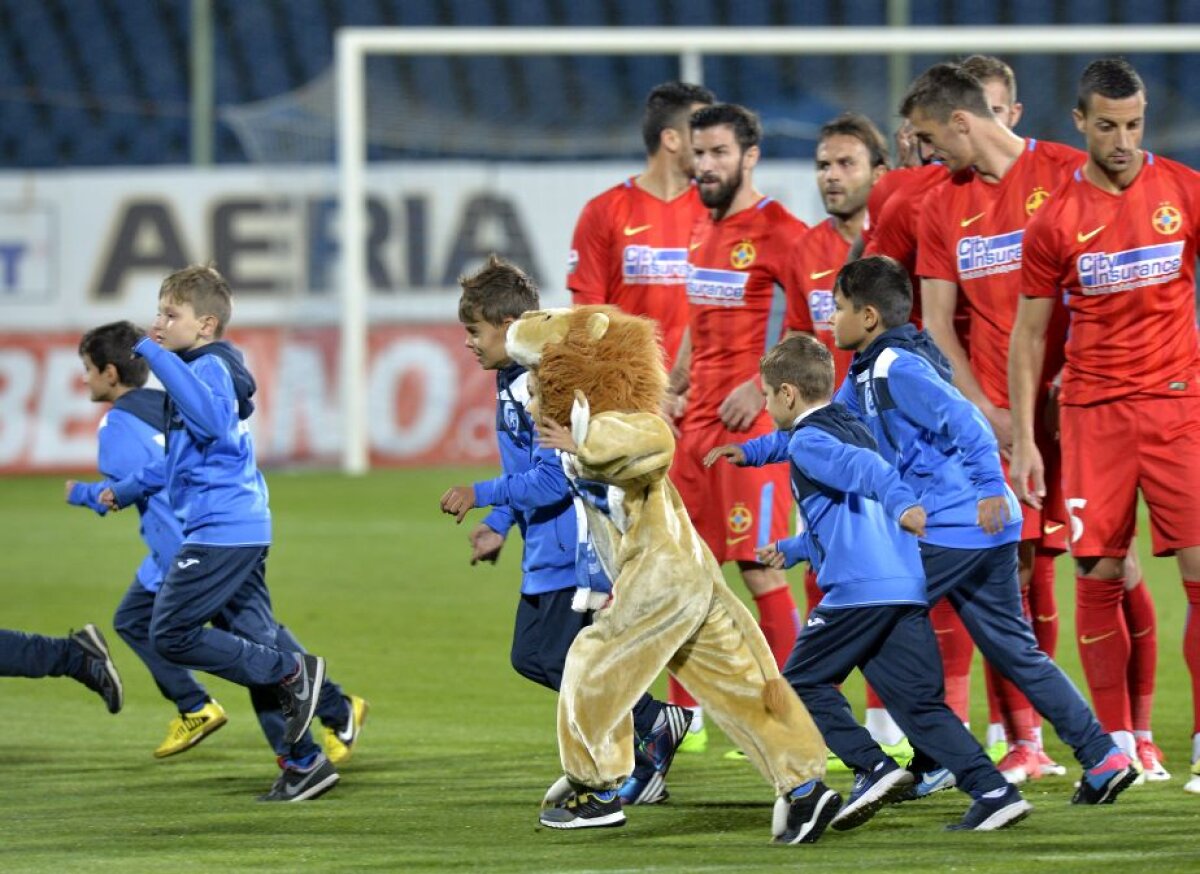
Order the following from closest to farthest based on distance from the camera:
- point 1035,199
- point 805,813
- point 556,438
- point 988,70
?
point 805,813 → point 556,438 → point 1035,199 → point 988,70

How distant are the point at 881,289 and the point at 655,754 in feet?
4.61

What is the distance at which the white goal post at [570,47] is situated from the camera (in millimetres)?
15766

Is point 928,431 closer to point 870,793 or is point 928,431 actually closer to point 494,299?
point 870,793

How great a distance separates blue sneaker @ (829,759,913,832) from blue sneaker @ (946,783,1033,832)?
20 cm

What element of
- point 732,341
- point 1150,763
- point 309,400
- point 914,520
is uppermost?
point 732,341

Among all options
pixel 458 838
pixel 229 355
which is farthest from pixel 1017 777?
pixel 229 355

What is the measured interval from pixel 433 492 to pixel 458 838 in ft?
36.5

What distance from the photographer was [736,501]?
23.6ft

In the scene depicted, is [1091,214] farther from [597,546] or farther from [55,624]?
[55,624]

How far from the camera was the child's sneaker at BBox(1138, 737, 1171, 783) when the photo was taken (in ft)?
19.9

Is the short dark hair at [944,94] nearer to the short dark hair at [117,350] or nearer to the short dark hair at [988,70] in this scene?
the short dark hair at [988,70]

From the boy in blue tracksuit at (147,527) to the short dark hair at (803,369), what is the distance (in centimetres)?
192

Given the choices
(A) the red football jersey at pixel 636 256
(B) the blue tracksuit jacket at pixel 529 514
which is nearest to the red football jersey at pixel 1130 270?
(B) the blue tracksuit jacket at pixel 529 514

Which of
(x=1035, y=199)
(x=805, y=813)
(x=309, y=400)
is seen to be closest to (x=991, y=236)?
(x=1035, y=199)
